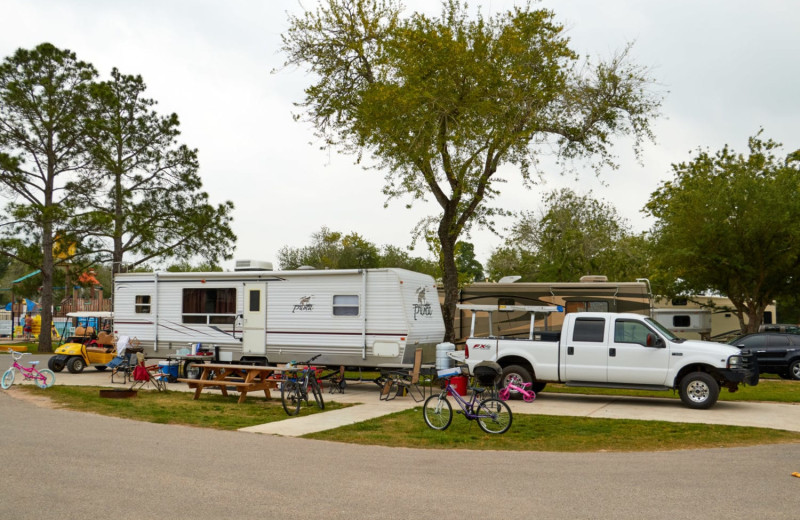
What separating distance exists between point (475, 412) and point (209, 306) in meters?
10.2

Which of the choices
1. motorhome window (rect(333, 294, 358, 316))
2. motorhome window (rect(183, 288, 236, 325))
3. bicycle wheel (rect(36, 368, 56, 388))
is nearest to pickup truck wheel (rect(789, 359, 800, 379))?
motorhome window (rect(333, 294, 358, 316))

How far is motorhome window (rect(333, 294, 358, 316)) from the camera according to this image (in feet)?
57.6

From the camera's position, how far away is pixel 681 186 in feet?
119

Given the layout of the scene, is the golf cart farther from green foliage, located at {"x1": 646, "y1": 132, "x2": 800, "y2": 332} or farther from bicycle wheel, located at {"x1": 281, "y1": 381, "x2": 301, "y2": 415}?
green foliage, located at {"x1": 646, "y1": 132, "x2": 800, "y2": 332}

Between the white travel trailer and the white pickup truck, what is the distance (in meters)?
2.02

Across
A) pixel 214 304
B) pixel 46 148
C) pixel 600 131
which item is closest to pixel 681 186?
pixel 600 131

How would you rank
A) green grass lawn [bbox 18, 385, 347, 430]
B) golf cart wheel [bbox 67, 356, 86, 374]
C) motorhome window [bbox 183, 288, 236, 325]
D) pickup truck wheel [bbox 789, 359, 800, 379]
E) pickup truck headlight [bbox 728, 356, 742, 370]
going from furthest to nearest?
golf cart wheel [bbox 67, 356, 86, 374] → pickup truck wheel [bbox 789, 359, 800, 379] → motorhome window [bbox 183, 288, 236, 325] → pickup truck headlight [bbox 728, 356, 742, 370] → green grass lawn [bbox 18, 385, 347, 430]

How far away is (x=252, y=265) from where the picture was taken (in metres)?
19.4

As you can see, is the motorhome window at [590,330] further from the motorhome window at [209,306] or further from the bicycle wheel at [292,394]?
the motorhome window at [209,306]

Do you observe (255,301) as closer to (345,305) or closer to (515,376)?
(345,305)

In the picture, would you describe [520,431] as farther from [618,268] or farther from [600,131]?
[618,268]

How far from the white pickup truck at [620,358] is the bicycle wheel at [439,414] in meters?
3.57

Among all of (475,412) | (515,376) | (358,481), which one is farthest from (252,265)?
(358,481)

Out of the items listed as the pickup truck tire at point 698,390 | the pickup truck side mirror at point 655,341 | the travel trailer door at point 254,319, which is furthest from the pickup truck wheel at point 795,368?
the travel trailer door at point 254,319
